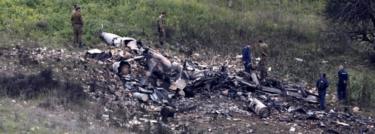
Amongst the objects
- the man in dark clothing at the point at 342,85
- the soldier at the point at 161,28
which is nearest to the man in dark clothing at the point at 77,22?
the soldier at the point at 161,28

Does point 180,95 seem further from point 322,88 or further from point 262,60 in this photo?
point 322,88

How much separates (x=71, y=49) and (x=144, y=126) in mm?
5832

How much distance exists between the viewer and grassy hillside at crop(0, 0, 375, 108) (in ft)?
72.5

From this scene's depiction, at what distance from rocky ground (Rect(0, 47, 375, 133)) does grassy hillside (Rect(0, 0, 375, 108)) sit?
72.4 inches

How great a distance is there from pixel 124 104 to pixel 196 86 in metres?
2.56

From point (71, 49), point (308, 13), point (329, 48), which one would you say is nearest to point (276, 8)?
point (308, 13)

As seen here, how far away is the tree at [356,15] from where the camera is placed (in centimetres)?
2452

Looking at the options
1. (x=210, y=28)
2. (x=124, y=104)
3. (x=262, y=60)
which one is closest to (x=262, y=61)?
(x=262, y=60)

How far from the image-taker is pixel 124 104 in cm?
1725

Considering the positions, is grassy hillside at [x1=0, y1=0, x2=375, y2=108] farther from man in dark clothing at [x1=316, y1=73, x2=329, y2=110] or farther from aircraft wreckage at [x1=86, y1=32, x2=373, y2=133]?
aircraft wreckage at [x1=86, y1=32, x2=373, y2=133]

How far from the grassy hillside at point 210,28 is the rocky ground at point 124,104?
1838 mm

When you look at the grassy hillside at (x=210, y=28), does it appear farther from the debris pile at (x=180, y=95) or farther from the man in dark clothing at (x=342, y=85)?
the debris pile at (x=180, y=95)

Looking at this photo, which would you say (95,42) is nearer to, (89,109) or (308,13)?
(89,109)

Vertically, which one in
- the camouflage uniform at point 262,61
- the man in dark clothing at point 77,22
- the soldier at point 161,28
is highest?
the man in dark clothing at point 77,22
